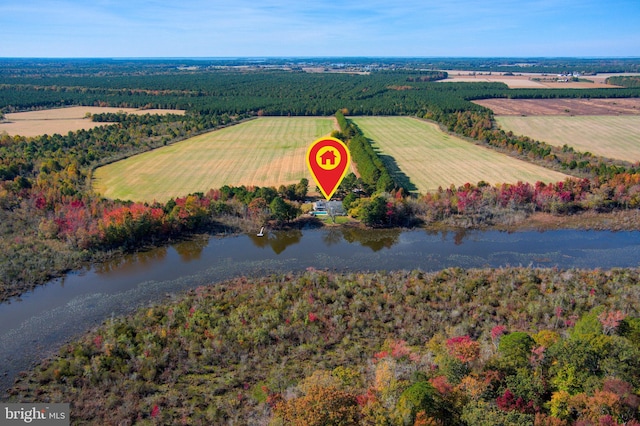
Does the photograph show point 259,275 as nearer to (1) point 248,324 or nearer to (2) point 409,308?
(1) point 248,324

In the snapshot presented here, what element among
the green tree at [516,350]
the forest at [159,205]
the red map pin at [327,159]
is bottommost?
the green tree at [516,350]

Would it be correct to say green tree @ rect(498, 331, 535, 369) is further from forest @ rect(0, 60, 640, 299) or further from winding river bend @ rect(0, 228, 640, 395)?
forest @ rect(0, 60, 640, 299)

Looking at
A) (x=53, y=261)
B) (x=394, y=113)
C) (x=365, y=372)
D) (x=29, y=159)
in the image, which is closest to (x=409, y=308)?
(x=365, y=372)

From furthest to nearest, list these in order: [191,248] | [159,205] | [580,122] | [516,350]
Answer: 1. [580,122]
2. [159,205]
3. [191,248]
4. [516,350]

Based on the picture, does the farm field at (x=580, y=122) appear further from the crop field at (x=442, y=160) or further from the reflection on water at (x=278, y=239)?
the reflection on water at (x=278, y=239)

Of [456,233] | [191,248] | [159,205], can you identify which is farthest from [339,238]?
[159,205]

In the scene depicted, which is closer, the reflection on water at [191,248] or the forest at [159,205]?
the forest at [159,205]

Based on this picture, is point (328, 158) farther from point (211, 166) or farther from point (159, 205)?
point (211, 166)

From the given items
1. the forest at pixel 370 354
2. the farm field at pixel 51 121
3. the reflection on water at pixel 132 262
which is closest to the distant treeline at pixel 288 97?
the farm field at pixel 51 121
